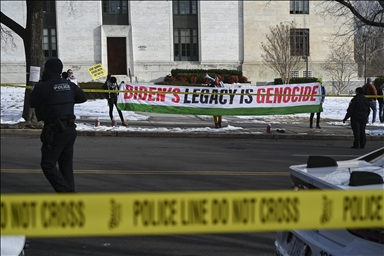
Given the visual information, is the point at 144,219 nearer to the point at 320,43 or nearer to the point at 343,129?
the point at 343,129

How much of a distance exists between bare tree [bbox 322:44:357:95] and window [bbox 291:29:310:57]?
5.99ft

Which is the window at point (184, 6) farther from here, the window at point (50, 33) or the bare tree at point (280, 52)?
the window at point (50, 33)

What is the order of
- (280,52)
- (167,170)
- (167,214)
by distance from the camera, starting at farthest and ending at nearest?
(280,52) < (167,170) < (167,214)

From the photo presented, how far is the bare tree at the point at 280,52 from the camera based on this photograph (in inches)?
1517

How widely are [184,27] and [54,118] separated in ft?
111

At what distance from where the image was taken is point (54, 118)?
7.38 m

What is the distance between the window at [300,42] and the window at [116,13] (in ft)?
38.8

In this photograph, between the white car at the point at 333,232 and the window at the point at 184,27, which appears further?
the window at the point at 184,27

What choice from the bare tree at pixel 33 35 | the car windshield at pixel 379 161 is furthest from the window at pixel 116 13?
the car windshield at pixel 379 161

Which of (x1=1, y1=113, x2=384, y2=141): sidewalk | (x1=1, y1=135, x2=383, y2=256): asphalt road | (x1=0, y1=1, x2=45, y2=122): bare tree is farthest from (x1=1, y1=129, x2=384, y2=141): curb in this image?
(x1=0, y1=1, x2=45, y2=122): bare tree

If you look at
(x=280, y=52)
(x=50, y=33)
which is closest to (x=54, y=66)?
(x=280, y=52)

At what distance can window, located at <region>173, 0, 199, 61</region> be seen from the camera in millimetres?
40406

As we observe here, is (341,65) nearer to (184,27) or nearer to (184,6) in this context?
(184,27)

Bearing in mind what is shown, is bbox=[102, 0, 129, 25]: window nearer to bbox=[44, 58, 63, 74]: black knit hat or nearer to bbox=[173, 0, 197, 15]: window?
bbox=[173, 0, 197, 15]: window
